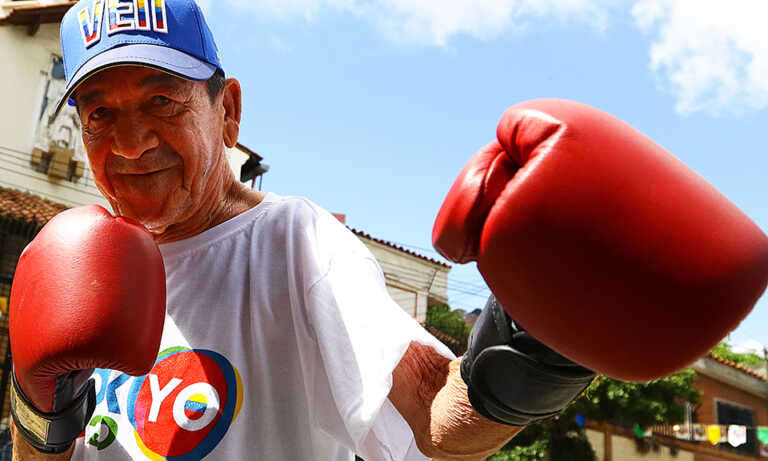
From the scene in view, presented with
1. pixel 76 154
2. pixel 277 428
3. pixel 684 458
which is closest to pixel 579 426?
pixel 684 458

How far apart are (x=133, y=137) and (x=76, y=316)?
0.40m

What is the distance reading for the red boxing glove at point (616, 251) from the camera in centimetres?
84

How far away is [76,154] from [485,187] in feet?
40.5

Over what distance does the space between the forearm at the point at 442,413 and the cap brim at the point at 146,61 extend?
739 mm

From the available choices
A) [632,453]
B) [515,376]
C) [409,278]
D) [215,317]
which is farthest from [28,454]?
Answer: [632,453]

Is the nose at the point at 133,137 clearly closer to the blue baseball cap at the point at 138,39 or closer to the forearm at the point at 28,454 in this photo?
the blue baseball cap at the point at 138,39

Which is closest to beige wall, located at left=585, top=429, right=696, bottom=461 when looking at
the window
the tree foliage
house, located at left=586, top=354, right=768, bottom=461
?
house, located at left=586, top=354, right=768, bottom=461

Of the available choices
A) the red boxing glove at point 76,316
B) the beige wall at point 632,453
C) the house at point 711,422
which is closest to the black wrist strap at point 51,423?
the red boxing glove at point 76,316

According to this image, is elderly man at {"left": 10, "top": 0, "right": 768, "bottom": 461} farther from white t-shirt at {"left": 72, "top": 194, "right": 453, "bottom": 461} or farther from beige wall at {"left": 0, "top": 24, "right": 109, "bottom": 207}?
beige wall at {"left": 0, "top": 24, "right": 109, "bottom": 207}

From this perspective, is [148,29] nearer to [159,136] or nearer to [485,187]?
[159,136]

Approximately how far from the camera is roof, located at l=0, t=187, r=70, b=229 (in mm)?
8820

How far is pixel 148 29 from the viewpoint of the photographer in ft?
4.77

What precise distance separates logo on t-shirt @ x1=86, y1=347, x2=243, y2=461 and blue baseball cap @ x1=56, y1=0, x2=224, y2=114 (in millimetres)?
599

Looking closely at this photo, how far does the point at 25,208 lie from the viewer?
9.31m
